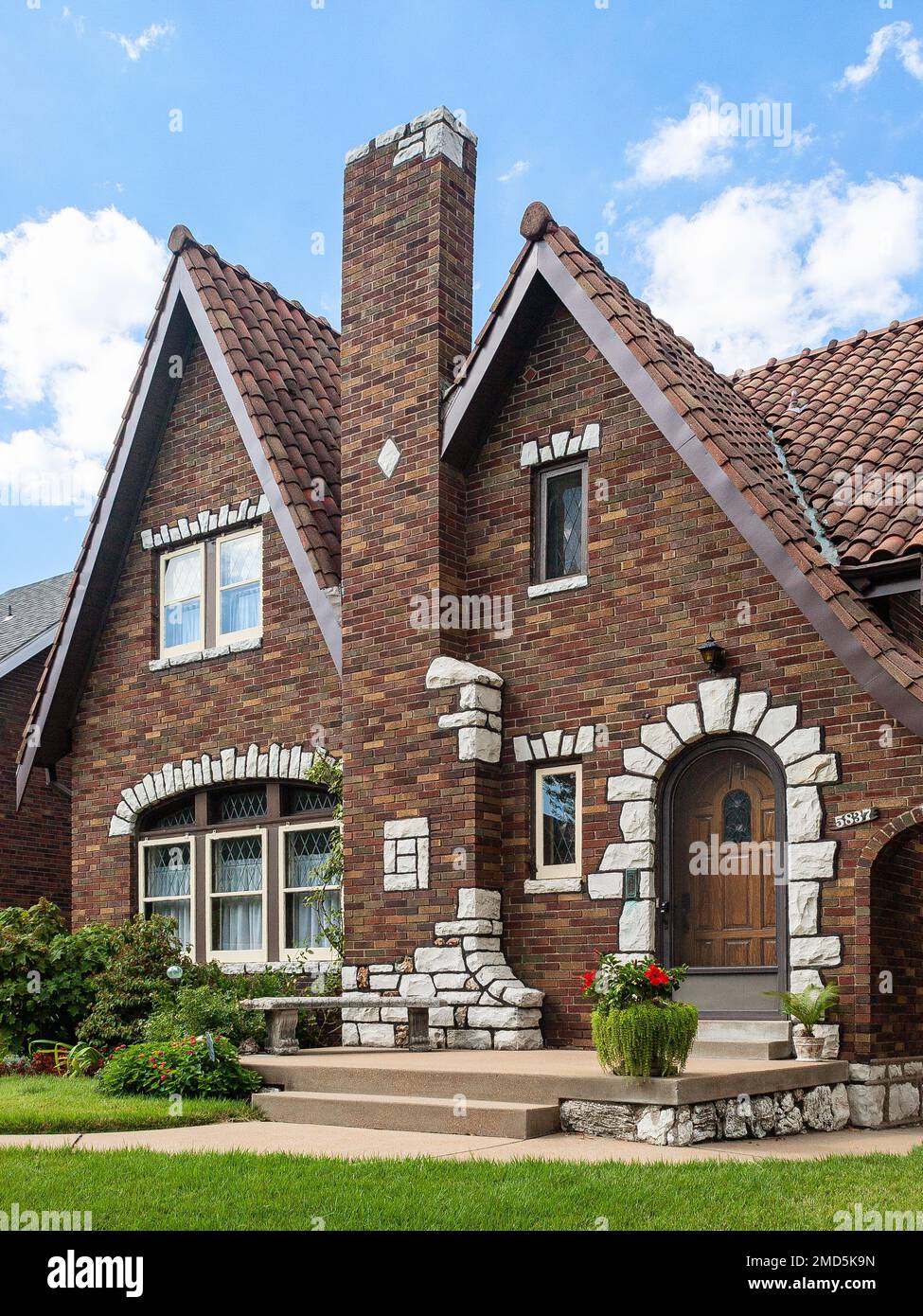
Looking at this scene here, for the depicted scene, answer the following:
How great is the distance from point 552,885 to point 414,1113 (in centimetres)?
349

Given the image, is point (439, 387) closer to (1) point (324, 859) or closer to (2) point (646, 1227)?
(1) point (324, 859)

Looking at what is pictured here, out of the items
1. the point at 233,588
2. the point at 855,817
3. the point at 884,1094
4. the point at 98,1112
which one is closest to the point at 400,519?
the point at 233,588

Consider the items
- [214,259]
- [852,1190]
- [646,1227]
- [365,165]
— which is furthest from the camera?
[214,259]

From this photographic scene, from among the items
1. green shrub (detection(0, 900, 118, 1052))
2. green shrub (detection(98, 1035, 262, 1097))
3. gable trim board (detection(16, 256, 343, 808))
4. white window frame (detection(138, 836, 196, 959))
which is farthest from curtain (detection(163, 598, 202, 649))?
green shrub (detection(98, 1035, 262, 1097))

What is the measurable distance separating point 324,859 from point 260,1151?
684cm

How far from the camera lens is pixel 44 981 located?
14.0 metres

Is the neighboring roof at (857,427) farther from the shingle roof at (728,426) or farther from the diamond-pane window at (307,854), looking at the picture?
the diamond-pane window at (307,854)

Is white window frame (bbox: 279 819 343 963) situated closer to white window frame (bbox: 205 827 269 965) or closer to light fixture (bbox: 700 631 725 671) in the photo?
white window frame (bbox: 205 827 269 965)

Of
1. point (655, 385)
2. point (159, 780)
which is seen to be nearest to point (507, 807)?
point (655, 385)

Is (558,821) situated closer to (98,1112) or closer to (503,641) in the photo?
(503,641)

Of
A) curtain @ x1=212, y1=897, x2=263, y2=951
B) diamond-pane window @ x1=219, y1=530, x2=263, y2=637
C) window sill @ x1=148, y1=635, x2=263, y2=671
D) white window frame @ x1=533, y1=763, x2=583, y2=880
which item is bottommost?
curtain @ x1=212, y1=897, x2=263, y2=951

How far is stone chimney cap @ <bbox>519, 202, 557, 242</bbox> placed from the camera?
13.1 meters

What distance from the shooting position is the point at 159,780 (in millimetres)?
16312

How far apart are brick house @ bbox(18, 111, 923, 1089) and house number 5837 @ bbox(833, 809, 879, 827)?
2 centimetres
